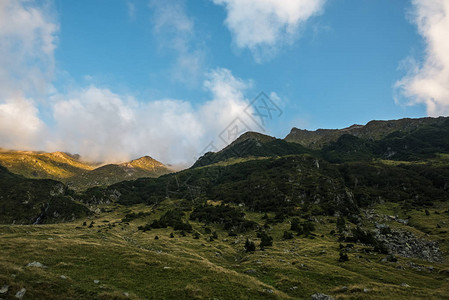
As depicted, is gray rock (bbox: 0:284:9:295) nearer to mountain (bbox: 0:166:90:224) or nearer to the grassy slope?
the grassy slope

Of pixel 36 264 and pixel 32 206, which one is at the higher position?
pixel 32 206

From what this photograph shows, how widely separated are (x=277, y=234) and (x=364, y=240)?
2333cm

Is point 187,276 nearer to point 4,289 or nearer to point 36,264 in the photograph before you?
point 4,289

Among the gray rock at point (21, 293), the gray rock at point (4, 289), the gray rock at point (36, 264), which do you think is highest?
the gray rock at point (4, 289)

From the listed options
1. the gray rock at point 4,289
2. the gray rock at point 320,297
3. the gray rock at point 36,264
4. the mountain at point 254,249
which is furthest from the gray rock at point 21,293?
the gray rock at point 320,297

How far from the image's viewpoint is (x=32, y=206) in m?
113

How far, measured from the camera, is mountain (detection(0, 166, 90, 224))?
103438 millimetres

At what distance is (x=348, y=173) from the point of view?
537ft

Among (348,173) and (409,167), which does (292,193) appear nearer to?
(348,173)

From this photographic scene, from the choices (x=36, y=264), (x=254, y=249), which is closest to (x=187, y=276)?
(x=36, y=264)

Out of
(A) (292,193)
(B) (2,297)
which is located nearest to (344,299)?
(B) (2,297)

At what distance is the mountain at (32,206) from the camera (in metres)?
103

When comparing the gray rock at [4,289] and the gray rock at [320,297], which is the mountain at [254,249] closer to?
the gray rock at [320,297]

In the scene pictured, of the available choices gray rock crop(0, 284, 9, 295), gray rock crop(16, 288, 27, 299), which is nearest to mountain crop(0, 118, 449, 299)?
gray rock crop(16, 288, 27, 299)
